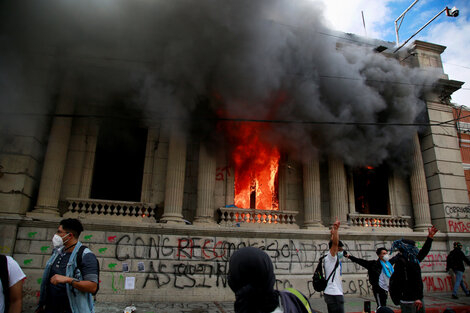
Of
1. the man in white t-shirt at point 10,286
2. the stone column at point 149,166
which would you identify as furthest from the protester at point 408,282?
the stone column at point 149,166

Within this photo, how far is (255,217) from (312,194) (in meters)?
2.29

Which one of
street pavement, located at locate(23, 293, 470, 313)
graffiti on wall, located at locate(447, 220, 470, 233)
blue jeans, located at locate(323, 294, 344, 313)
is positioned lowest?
street pavement, located at locate(23, 293, 470, 313)

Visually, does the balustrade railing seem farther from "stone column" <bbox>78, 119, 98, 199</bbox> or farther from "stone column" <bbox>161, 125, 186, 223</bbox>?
"stone column" <bbox>78, 119, 98, 199</bbox>

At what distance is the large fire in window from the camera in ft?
32.7

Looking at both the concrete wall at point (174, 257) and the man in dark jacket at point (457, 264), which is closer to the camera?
the concrete wall at point (174, 257)

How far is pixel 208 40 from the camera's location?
8.91m

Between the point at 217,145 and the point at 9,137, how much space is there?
5.89 meters

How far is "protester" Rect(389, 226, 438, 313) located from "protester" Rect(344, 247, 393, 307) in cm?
109

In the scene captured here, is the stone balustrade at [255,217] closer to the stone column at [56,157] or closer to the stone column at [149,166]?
the stone column at [149,166]

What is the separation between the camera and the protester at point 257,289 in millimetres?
1437

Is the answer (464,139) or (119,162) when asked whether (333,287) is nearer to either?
(119,162)

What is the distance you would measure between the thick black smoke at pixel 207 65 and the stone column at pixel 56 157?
0.38 meters

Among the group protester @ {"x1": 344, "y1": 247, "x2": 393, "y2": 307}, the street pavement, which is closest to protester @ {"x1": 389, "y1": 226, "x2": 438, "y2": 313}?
protester @ {"x1": 344, "y1": 247, "x2": 393, "y2": 307}

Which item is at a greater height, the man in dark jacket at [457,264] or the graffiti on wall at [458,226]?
the graffiti on wall at [458,226]
